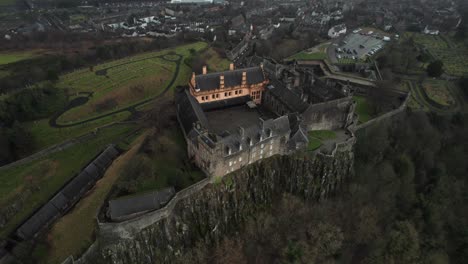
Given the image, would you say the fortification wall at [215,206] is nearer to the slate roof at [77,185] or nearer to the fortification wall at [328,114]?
the fortification wall at [328,114]

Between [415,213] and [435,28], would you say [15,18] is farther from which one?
[435,28]

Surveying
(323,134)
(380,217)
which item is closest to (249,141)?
(323,134)

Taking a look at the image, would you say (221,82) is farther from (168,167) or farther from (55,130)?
(55,130)

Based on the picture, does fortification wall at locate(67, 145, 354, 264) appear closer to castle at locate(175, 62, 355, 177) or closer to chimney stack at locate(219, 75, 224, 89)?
castle at locate(175, 62, 355, 177)

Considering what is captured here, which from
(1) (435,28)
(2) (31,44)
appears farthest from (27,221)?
(1) (435,28)

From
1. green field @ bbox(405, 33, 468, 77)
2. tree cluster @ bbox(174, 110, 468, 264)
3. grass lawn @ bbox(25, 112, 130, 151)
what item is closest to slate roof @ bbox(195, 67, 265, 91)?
grass lawn @ bbox(25, 112, 130, 151)

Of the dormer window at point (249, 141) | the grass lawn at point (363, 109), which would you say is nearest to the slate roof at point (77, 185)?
the dormer window at point (249, 141)
